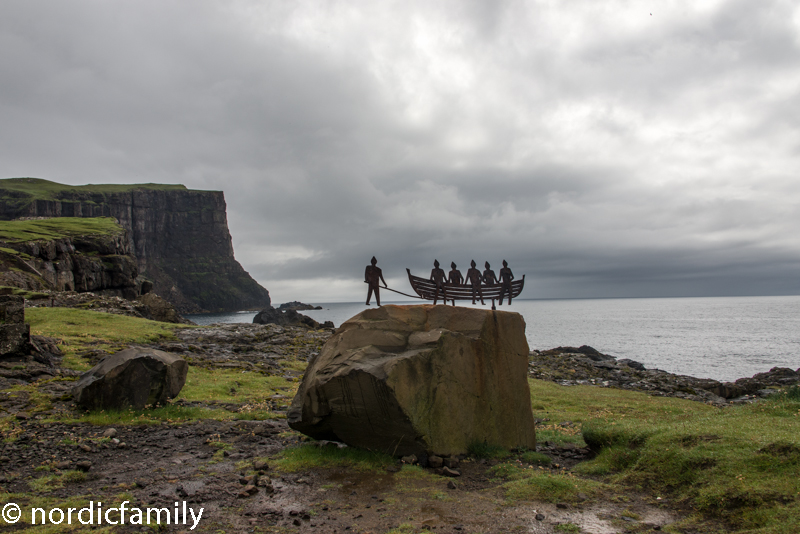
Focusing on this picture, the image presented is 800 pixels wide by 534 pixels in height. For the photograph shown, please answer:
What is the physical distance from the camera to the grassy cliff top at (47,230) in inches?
2320

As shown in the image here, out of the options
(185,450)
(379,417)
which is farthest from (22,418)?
(379,417)

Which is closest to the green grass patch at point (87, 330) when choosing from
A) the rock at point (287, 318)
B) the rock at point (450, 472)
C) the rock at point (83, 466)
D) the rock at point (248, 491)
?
the rock at point (83, 466)

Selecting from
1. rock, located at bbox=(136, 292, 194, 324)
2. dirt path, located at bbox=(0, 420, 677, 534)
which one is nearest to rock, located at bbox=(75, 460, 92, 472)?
dirt path, located at bbox=(0, 420, 677, 534)

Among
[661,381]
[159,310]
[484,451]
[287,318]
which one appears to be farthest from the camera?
[287,318]

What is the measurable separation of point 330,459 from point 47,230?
8275 centimetres

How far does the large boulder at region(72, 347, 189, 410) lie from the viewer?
12234 millimetres

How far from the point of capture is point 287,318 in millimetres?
69312

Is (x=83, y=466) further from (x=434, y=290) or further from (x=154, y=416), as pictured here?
(x=434, y=290)

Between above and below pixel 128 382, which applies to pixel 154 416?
below

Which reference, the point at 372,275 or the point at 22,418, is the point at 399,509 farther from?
the point at 22,418

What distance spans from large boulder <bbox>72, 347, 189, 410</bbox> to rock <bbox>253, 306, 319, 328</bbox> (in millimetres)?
48334

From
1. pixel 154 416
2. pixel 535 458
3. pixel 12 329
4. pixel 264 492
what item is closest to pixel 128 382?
pixel 154 416

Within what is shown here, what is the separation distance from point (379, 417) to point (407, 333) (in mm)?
2127

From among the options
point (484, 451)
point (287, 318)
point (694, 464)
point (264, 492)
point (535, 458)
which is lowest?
point (535, 458)
